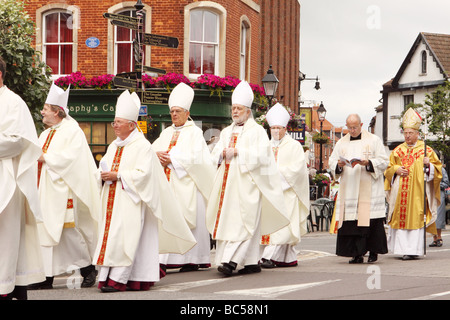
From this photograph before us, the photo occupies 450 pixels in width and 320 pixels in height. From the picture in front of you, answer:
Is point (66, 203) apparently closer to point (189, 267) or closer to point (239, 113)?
point (189, 267)

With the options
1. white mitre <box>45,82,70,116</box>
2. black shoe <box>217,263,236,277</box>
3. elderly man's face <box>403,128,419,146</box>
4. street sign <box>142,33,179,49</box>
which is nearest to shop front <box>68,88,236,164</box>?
street sign <box>142,33,179,49</box>

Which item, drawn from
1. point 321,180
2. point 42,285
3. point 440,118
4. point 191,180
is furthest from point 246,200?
point 440,118

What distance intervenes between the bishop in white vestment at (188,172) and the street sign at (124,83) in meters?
3.67

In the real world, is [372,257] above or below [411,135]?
below

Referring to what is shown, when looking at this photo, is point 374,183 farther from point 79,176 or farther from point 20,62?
point 20,62

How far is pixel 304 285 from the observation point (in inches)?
391

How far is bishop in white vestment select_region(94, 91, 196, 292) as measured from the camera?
31.3 ft

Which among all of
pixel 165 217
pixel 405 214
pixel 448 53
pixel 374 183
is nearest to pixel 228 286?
pixel 165 217

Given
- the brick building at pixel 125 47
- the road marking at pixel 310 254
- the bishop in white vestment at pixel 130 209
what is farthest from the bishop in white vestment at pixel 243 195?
the brick building at pixel 125 47

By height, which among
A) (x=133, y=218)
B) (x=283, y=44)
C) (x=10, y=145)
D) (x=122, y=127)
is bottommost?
(x=133, y=218)

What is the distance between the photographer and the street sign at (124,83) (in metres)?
15.8

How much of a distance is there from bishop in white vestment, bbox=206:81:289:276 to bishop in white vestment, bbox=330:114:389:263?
153 cm

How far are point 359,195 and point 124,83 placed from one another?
5.17 m
